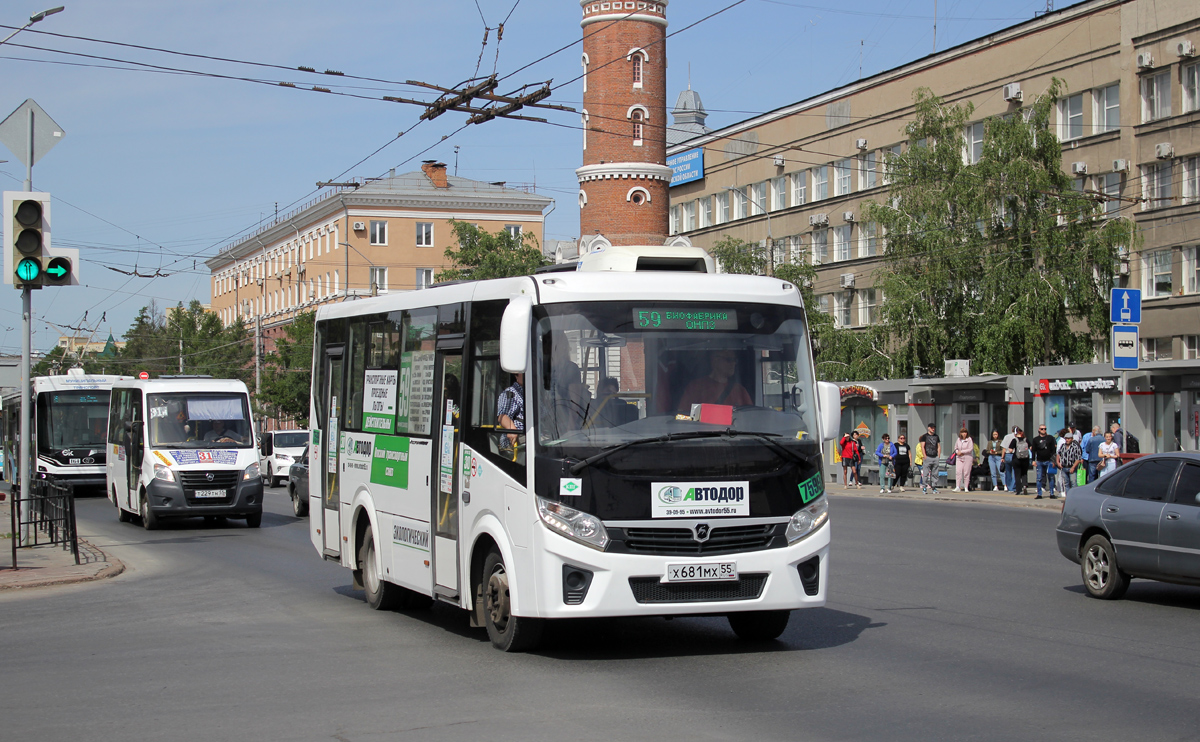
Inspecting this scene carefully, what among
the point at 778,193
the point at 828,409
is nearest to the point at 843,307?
the point at 778,193

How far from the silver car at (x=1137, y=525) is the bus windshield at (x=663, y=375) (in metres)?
4.59

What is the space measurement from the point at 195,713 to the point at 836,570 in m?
9.25

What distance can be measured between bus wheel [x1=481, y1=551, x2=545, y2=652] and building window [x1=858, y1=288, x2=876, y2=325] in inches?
1934

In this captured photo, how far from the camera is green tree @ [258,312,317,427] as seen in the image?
69.9m

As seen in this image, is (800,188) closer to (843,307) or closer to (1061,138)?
(843,307)

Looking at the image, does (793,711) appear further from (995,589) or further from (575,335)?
(995,589)

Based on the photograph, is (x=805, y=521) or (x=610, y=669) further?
(x=805, y=521)

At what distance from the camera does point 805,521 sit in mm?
9391

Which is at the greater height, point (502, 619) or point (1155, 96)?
point (1155, 96)

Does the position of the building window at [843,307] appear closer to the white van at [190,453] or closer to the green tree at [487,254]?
the green tree at [487,254]

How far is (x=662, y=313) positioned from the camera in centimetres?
945

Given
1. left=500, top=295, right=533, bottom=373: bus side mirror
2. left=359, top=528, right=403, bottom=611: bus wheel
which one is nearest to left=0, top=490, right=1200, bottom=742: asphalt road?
left=359, top=528, right=403, bottom=611: bus wheel

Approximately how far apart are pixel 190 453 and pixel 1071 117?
33.7m

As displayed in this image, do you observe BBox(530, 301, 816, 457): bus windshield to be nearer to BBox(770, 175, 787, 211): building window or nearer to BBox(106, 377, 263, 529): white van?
BBox(106, 377, 263, 529): white van
